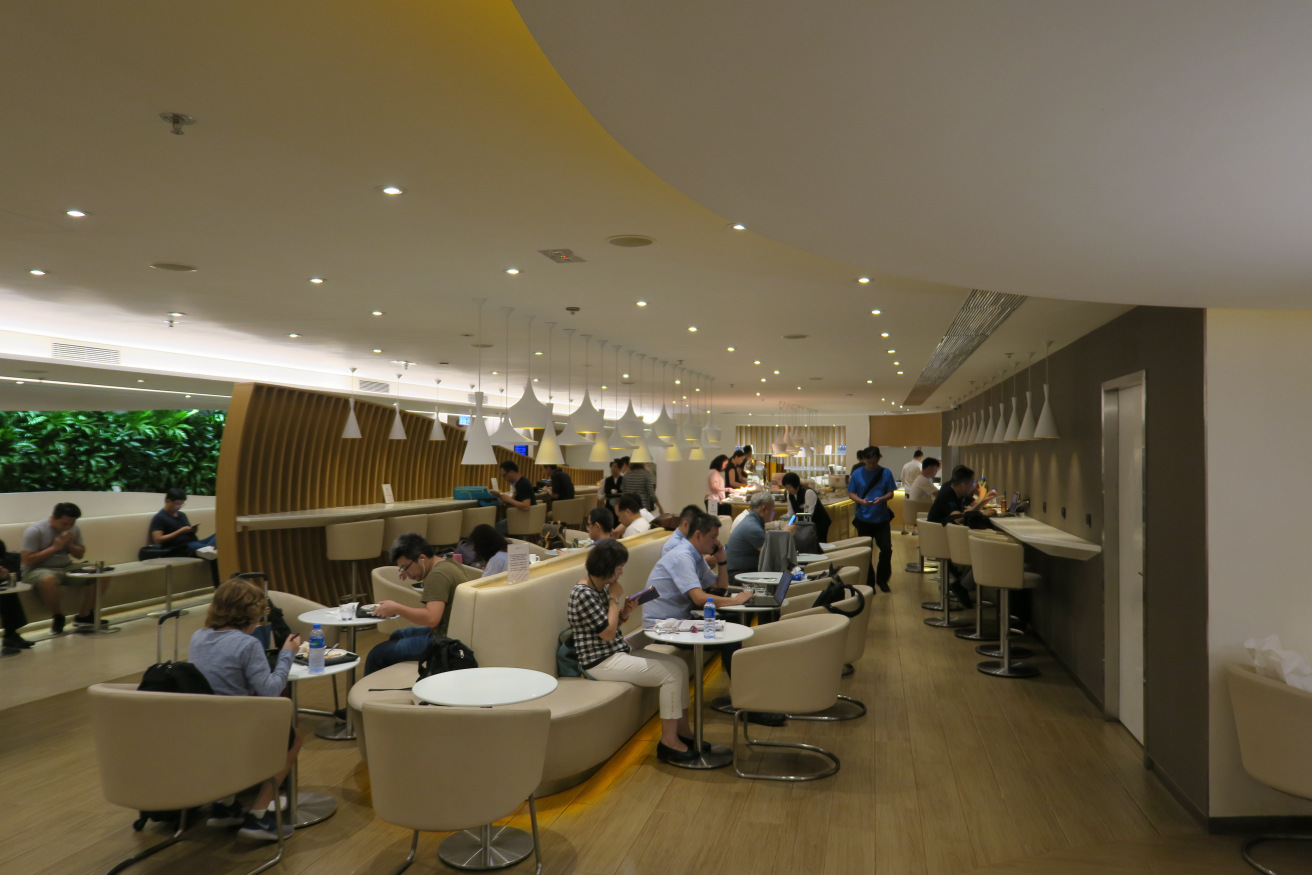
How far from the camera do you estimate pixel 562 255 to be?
5.12 metres

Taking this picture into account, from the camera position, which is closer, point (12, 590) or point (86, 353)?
point (12, 590)

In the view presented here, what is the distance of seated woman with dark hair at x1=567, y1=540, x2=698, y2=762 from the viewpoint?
440 cm

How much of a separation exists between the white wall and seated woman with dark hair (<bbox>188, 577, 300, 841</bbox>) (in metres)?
4.16

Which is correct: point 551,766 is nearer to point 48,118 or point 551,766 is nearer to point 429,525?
point 48,118

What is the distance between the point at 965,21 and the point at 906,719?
4.77 m

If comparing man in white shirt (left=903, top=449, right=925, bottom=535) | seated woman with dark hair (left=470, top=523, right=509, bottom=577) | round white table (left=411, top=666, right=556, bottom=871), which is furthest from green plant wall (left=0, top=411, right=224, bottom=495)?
man in white shirt (left=903, top=449, right=925, bottom=535)

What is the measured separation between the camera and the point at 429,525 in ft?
31.3

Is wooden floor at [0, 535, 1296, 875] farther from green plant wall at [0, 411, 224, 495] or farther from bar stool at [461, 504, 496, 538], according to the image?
green plant wall at [0, 411, 224, 495]

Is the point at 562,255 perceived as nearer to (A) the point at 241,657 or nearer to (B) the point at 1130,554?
(A) the point at 241,657

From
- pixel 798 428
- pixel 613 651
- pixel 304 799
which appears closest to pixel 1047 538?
pixel 613 651

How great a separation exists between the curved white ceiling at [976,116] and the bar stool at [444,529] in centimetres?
741

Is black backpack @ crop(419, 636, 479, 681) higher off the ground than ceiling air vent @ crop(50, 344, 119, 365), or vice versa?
ceiling air vent @ crop(50, 344, 119, 365)

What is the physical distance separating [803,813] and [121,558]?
26.9ft

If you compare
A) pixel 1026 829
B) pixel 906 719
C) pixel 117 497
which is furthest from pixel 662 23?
pixel 117 497
